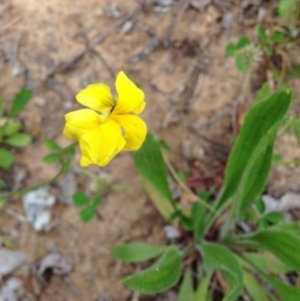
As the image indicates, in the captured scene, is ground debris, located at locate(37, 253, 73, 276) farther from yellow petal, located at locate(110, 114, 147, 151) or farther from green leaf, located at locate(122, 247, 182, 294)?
yellow petal, located at locate(110, 114, 147, 151)

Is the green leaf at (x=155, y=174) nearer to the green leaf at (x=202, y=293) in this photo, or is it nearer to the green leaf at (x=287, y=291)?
the green leaf at (x=202, y=293)

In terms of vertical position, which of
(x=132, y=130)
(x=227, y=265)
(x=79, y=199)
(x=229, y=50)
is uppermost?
(x=132, y=130)

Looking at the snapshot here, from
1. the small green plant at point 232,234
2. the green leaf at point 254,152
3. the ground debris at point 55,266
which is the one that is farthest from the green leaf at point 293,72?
the ground debris at point 55,266

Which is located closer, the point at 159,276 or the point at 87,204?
the point at 159,276

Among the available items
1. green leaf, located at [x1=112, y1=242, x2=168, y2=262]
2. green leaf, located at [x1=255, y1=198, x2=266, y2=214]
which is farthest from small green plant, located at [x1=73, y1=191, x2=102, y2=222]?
green leaf, located at [x1=255, y1=198, x2=266, y2=214]

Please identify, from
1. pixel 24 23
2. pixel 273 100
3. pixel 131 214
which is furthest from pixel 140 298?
pixel 24 23

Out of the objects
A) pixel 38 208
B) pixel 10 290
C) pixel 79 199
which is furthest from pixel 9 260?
pixel 79 199

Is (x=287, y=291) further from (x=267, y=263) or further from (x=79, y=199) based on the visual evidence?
(x=79, y=199)
